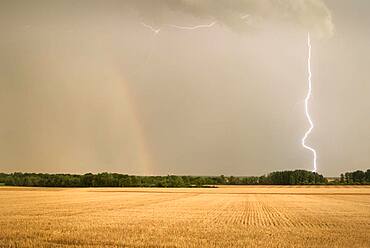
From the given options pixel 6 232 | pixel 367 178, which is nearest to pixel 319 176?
pixel 367 178

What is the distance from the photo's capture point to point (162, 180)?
138 m

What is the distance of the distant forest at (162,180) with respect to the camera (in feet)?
401

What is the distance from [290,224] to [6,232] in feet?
39.7

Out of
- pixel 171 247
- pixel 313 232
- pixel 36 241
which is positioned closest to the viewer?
pixel 171 247

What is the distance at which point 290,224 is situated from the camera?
836 inches

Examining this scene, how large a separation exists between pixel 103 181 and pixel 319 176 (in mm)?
69514

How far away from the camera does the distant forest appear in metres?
122

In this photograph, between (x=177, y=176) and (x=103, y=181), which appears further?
(x=177, y=176)

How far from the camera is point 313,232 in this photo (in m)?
18.2

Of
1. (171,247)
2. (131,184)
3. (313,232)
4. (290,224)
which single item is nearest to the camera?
(171,247)

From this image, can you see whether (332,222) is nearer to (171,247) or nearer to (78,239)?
(171,247)

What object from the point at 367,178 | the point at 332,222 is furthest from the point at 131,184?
the point at 332,222

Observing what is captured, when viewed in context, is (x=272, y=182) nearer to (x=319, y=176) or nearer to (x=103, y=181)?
(x=319, y=176)

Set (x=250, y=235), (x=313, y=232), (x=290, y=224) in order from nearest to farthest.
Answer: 1. (x=250, y=235)
2. (x=313, y=232)
3. (x=290, y=224)
